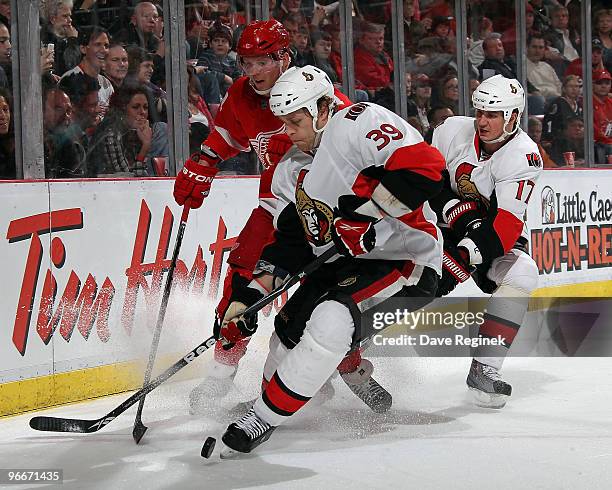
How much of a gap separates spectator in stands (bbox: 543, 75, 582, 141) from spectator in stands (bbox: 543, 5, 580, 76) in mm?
115

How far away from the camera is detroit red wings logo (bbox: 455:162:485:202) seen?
392cm

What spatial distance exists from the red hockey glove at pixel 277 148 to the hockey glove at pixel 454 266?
633 mm

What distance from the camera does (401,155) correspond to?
2977 mm

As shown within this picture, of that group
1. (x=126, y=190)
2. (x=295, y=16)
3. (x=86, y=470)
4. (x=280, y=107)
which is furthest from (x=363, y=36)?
(x=86, y=470)

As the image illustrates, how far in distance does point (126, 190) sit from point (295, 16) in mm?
1693

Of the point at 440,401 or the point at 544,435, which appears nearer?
the point at 544,435

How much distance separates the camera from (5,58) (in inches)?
155

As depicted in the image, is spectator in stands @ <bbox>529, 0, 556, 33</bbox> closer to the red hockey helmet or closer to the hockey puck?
the red hockey helmet

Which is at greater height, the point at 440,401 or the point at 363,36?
the point at 363,36

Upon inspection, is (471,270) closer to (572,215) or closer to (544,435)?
(544,435)

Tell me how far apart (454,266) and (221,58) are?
1839 mm

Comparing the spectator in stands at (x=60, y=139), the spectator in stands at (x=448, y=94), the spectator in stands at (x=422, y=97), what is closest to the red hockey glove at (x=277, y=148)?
the spectator in stands at (x=60, y=139)

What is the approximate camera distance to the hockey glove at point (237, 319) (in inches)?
131

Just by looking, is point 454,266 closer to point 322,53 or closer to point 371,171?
point 371,171
